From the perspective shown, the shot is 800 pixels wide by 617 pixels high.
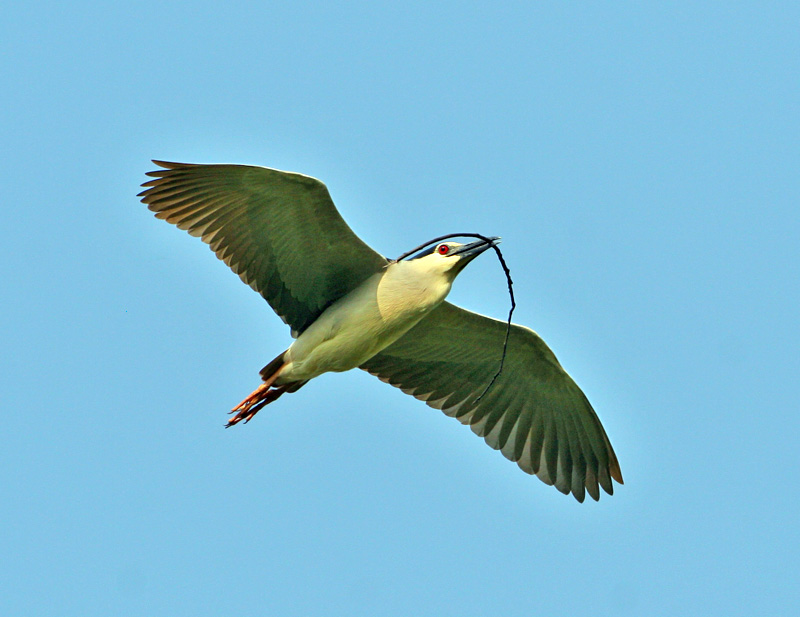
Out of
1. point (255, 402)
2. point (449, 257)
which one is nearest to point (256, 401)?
point (255, 402)

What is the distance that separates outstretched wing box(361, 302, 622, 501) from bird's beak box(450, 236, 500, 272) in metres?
1.65

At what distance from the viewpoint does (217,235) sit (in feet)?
38.1

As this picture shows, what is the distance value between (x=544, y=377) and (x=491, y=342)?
32.8 inches

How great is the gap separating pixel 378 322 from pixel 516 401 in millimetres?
2665

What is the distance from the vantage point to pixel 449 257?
11.2 m

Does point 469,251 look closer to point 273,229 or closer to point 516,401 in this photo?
point 273,229

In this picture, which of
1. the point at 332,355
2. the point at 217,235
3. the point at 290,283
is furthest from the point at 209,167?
the point at 332,355

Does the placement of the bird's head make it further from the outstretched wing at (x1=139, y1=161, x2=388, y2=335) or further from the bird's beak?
the outstretched wing at (x1=139, y1=161, x2=388, y2=335)

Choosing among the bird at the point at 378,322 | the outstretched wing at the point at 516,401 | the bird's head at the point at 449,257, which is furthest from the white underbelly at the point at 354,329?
the outstretched wing at the point at 516,401

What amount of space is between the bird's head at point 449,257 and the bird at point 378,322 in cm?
1

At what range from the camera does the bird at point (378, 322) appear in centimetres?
1131

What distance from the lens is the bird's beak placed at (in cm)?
1101

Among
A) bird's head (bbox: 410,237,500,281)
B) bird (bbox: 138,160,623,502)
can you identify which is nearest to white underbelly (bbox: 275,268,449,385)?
bird (bbox: 138,160,623,502)

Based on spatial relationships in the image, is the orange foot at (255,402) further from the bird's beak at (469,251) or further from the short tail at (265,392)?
the bird's beak at (469,251)
